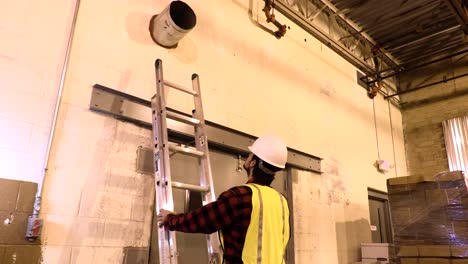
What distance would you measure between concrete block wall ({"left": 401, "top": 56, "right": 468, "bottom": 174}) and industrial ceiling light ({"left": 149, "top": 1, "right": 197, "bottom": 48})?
505 cm

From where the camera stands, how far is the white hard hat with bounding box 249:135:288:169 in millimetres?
2039

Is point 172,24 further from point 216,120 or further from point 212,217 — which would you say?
point 212,217

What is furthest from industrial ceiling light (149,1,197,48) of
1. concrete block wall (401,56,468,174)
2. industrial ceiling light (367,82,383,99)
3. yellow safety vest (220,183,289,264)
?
concrete block wall (401,56,468,174)

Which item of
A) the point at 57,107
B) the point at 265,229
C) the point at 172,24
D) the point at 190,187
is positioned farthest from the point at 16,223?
the point at 172,24

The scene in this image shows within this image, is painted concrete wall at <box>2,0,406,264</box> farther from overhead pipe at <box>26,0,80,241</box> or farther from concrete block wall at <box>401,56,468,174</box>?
concrete block wall at <box>401,56,468,174</box>

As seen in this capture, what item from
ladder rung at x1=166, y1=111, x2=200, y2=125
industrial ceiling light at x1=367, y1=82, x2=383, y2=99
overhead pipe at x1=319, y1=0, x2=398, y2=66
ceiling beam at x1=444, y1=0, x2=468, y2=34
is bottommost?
ladder rung at x1=166, y1=111, x2=200, y2=125

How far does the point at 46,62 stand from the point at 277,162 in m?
1.53

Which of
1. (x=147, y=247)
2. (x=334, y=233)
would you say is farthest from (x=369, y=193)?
(x=147, y=247)

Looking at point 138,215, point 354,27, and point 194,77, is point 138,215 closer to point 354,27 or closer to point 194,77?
point 194,77

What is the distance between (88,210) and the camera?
217 centimetres

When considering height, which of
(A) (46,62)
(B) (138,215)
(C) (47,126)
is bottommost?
(B) (138,215)

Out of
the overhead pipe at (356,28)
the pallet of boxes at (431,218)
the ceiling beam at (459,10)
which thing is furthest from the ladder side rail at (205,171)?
the ceiling beam at (459,10)

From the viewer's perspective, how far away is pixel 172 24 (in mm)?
2623

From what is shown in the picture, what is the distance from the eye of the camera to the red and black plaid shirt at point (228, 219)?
5.69ft
